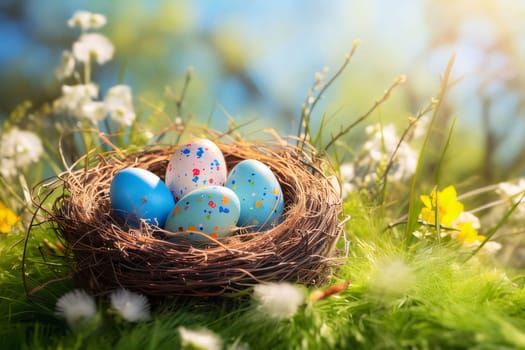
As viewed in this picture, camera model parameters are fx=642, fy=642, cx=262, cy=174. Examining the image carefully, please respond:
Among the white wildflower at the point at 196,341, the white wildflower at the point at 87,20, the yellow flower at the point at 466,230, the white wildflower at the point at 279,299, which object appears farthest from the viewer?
the white wildflower at the point at 87,20

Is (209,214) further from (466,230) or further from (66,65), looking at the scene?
(66,65)

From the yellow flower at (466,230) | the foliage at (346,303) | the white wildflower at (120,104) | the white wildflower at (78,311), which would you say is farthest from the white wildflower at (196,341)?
the white wildflower at (120,104)

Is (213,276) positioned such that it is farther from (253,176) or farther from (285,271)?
(253,176)

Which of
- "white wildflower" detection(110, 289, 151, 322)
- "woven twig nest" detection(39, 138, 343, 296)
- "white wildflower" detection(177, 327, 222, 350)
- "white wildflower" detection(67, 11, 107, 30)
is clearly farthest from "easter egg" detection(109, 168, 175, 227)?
"white wildflower" detection(67, 11, 107, 30)

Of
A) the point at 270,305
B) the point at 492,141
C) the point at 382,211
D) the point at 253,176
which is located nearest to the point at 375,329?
the point at 270,305

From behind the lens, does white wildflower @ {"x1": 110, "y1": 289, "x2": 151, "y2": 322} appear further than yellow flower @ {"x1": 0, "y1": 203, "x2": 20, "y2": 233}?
No

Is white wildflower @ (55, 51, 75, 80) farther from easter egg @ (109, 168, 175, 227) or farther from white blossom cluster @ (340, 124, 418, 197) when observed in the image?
white blossom cluster @ (340, 124, 418, 197)

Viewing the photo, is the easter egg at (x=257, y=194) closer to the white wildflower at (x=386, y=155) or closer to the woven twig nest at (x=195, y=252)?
the woven twig nest at (x=195, y=252)
